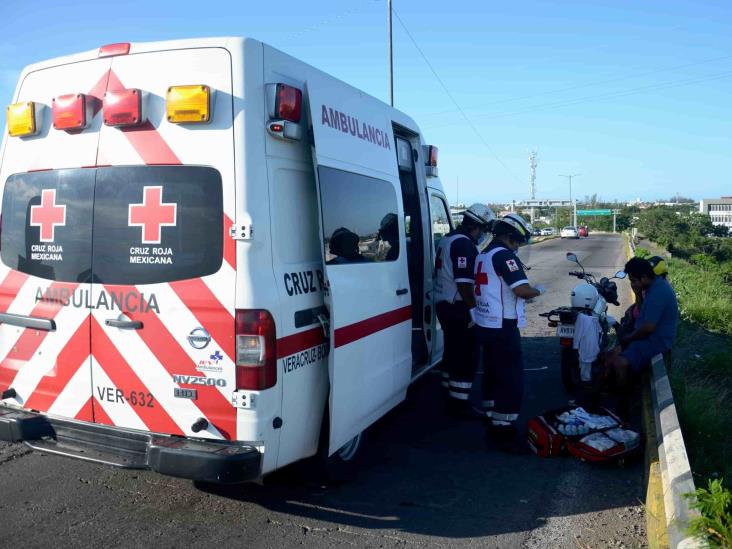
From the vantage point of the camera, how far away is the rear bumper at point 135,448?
3320mm

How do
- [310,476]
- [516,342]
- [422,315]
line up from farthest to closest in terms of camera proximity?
[422,315] < [516,342] < [310,476]

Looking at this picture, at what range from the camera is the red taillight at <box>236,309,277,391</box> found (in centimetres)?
338

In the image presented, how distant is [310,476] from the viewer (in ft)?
14.0

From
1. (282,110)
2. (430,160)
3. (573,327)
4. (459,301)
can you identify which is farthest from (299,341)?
(573,327)

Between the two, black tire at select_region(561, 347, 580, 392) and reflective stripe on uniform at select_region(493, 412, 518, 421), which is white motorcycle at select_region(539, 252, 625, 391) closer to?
black tire at select_region(561, 347, 580, 392)

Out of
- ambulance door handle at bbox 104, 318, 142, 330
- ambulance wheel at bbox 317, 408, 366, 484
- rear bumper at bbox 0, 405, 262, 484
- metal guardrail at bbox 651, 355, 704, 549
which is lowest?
ambulance wheel at bbox 317, 408, 366, 484

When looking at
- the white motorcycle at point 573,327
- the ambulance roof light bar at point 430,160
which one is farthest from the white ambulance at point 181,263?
the white motorcycle at point 573,327

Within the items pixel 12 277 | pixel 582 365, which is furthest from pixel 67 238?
pixel 582 365

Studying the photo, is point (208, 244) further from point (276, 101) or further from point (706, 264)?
point (706, 264)

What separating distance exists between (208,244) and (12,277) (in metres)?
1.51

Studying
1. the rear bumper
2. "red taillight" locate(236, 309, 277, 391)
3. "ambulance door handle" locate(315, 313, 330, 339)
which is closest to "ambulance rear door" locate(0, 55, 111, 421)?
the rear bumper

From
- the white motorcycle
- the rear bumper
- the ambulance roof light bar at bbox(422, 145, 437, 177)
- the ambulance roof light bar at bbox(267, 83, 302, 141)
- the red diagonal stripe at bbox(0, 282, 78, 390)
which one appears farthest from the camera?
the white motorcycle

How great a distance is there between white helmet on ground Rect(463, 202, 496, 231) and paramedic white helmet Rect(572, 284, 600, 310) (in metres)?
1.53

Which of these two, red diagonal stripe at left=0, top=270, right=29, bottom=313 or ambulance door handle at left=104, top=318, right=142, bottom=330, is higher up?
red diagonal stripe at left=0, top=270, right=29, bottom=313
